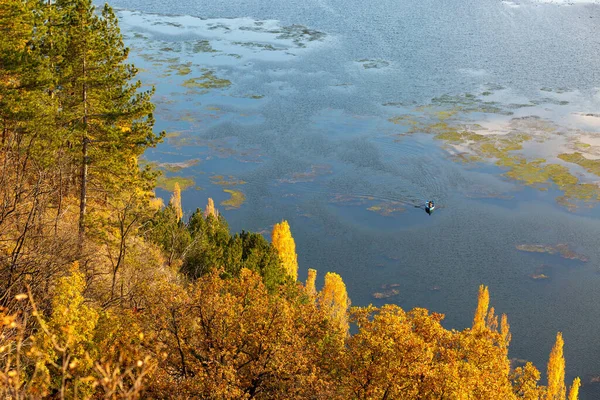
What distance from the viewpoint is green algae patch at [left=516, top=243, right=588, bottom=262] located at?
7669 centimetres

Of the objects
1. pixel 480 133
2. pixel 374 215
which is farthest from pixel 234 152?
pixel 480 133

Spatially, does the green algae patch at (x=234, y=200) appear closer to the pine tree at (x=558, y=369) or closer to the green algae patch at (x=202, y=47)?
the pine tree at (x=558, y=369)

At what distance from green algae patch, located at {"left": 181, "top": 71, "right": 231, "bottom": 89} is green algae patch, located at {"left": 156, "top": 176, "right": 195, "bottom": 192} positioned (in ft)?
95.8

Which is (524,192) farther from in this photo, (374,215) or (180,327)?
(180,327)

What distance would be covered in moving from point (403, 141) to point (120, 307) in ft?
249

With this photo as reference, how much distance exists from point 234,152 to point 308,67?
30416 millimetres

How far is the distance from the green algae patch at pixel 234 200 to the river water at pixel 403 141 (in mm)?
278

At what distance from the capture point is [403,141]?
97625 millimetres

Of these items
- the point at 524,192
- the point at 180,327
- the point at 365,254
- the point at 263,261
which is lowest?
the point at 365,254

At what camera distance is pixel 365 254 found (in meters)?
77.8

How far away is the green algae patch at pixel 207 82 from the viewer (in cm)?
11412

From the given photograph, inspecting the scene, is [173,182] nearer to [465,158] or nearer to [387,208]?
A: [387,208]

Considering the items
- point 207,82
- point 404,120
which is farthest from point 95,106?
point 207,82

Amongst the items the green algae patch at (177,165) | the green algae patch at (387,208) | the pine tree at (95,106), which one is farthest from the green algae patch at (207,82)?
the pine tree at (95,106)
